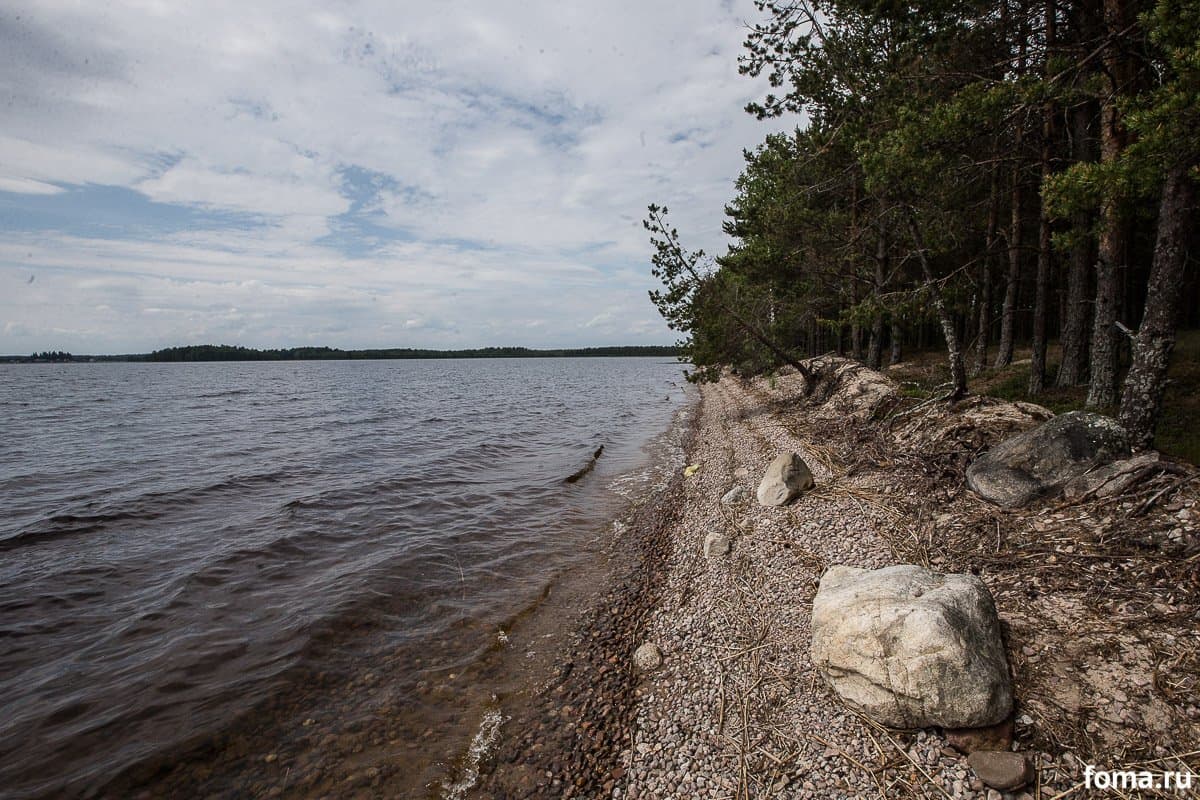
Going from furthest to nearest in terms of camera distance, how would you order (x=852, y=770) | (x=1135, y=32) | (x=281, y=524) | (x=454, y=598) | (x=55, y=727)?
1. (x=281, y=524)
2. (x=454, y=598)
3. (x=1135, y=32)
4. (x=55, y=727)
5. (x=852, y=770)

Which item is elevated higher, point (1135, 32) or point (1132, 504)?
point (1135, 32)

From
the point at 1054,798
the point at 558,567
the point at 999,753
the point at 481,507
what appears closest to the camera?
the point at 1054,798

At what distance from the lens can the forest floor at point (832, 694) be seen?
3.82 metres

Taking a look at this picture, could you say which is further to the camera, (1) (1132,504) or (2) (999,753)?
(1) (1132,504)

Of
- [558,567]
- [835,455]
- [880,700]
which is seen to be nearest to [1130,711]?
[880,700]

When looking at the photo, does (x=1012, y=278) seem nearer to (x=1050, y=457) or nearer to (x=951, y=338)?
(x=951, y=338)

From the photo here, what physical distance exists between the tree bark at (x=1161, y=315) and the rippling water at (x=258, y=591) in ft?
30.1

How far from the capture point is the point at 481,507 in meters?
13.1

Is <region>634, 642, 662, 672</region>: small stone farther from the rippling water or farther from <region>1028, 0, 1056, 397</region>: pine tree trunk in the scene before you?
<region>1028, 0, 1056, 397</region>: pine tree trunk

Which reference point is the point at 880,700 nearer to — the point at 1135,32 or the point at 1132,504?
the point at 1132,504

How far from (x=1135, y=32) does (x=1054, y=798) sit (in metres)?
11.0

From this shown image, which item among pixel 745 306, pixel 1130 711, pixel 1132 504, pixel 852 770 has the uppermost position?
pixel 745 306

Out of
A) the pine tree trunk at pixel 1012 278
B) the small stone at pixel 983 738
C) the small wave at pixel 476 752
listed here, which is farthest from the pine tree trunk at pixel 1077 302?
the small wave at pixel 476 752

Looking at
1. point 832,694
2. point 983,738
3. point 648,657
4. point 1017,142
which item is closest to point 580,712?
point 648,657
